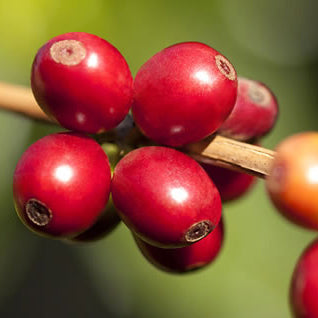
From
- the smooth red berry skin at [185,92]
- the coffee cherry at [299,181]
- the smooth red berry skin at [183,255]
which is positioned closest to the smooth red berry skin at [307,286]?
the coffee cherry at [299,181]

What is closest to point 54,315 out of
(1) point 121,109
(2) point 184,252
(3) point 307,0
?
(2) point 184,252

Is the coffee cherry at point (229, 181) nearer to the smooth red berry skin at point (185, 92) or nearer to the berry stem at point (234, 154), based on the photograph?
the berry stem at point (234, 154)

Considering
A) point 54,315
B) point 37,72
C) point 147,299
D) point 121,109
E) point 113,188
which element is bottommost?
point 54,315

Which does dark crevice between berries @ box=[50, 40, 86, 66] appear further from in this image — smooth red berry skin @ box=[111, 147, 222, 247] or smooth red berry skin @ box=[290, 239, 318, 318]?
smooth red berry skin @ box=[290, 239, 318, 318]

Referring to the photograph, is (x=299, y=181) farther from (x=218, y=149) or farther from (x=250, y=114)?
(x=250, y=114)

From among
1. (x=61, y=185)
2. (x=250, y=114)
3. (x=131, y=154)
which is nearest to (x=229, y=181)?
(x=250, y=114)

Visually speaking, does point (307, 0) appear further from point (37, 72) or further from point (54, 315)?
point (37, 72)
